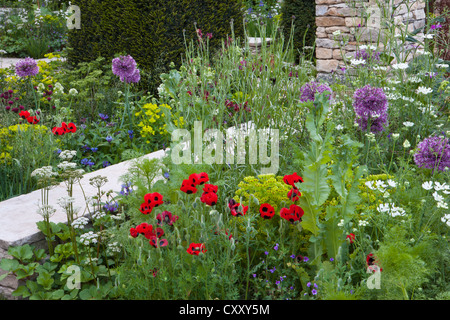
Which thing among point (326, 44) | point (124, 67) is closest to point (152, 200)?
point (124, 67)

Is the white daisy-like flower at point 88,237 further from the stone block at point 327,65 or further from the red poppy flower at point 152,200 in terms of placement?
the stone block at point 327,65

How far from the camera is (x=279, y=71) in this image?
356 cm

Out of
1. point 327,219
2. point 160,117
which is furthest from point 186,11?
point 327,219

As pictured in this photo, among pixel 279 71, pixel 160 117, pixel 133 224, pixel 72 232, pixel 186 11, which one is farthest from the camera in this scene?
pixel 186 11

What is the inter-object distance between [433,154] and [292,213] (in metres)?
1.03

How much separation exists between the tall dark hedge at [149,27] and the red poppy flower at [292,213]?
3723 millimetres

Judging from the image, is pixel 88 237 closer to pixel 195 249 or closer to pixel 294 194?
pixel 195 249

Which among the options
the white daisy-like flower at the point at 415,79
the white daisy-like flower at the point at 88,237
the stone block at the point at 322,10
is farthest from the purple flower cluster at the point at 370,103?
the stone block at the point at 322,10

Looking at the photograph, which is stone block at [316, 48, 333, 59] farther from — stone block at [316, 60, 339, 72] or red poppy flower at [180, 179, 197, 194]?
red poppy flower at [180, 179, 197, 194]

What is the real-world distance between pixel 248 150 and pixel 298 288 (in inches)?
42.7

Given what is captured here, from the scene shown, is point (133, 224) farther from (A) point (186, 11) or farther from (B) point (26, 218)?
(A) point (186, 11)

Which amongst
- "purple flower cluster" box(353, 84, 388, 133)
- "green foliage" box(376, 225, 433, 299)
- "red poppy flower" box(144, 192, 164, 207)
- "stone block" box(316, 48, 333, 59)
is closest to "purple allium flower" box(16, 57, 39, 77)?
"red poppy flower" box(144, 192, 164, 207)

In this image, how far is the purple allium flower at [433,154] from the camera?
2662mm
